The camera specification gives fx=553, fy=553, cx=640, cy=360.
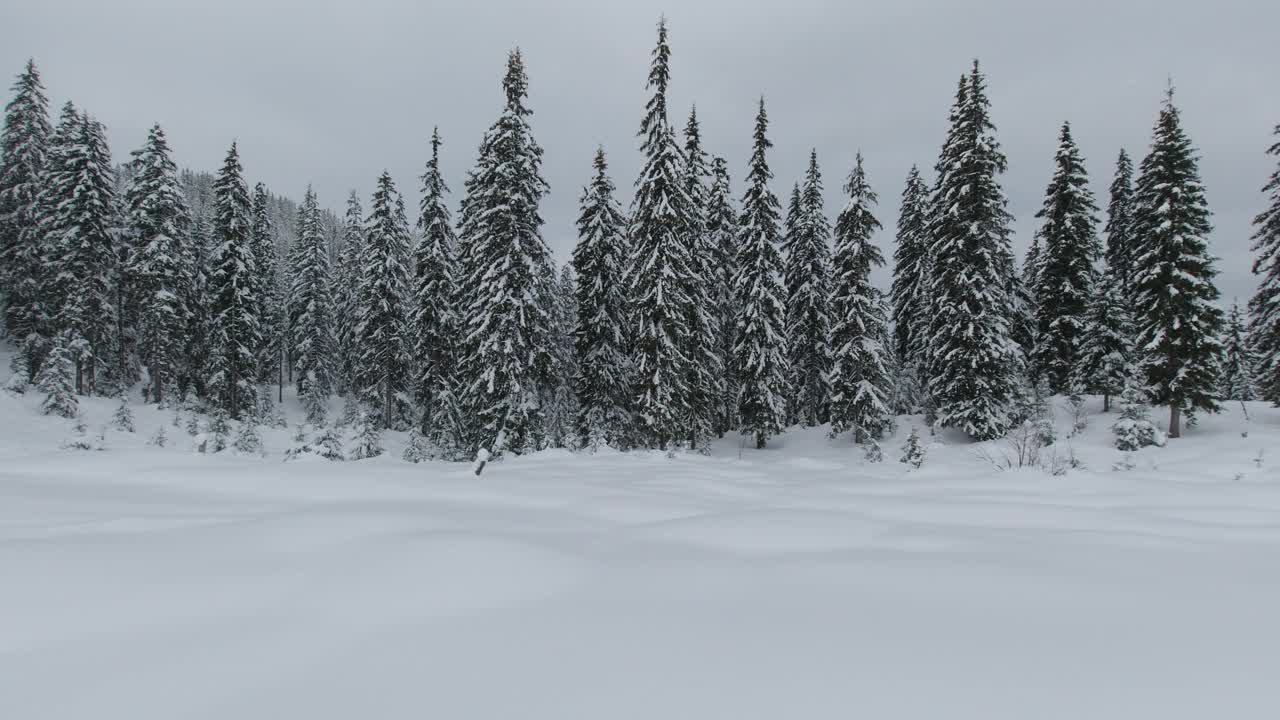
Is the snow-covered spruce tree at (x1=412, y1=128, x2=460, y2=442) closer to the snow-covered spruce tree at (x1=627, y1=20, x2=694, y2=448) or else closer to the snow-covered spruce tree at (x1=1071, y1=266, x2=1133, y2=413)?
the snow-covered spruce tree at (x1=627, y1=20, x2=694, y2=448)

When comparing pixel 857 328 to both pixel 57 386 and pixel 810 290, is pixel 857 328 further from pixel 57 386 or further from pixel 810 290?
pixel 57 386

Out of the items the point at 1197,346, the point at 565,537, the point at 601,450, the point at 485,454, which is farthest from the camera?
the point at 1197,346

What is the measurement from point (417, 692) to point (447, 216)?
103ft

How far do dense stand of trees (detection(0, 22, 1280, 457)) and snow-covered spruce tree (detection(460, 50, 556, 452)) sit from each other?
4.8 inches

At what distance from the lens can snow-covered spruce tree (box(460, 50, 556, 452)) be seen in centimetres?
2186

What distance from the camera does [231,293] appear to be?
115ft

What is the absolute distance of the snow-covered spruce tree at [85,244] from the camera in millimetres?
31172

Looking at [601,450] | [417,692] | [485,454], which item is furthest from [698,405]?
[417,692]

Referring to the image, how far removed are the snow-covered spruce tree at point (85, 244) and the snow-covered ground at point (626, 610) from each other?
36.7 m

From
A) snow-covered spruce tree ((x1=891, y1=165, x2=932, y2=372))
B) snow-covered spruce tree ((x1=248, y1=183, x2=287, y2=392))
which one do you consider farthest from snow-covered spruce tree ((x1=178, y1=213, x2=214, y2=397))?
snow-covered spruce tree ((x1=891, y1=165, x2=932, y2=372))

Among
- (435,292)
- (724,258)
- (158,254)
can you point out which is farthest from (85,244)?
(724,258)

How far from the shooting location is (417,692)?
80.7 inches

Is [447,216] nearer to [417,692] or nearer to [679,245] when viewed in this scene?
[679,245]

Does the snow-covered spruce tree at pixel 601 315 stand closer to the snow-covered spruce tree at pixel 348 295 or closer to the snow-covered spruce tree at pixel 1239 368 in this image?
the snow-covered spruce tree at pixel 348 295
